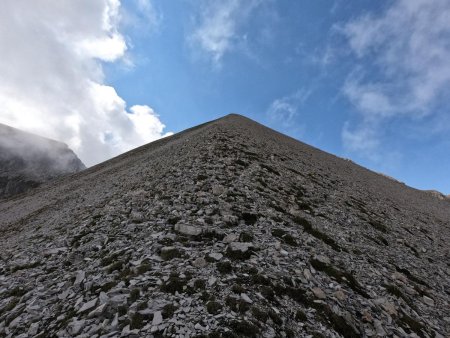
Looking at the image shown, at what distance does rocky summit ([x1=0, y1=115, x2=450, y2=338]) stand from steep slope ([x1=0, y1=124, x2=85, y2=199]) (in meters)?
102

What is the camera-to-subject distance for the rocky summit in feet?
26.3

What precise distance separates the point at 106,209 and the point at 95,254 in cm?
591

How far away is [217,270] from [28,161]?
13069cm

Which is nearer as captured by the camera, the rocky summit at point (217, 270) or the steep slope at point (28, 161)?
the rocky summit at point (217, 270)

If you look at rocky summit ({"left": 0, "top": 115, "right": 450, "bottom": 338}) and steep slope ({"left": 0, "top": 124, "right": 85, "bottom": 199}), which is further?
steep slope ({"left": 0, "top": 124, "right": 85, "bottom": 199})

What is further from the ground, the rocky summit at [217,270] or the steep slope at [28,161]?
the steep slope at [28,161]

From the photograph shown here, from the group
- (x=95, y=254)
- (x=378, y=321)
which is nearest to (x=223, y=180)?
(x=95, y=254)

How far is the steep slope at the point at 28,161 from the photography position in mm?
101500

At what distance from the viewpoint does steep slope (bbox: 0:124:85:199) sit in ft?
333

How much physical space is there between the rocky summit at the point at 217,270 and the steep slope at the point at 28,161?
102m

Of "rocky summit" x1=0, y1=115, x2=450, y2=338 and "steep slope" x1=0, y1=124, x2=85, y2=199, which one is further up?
"steep slope" x1=0, y1=124, x2=85, y2=199

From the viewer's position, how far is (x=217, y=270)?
395 inches

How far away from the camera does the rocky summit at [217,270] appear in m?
8.02

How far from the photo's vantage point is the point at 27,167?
108 metres
